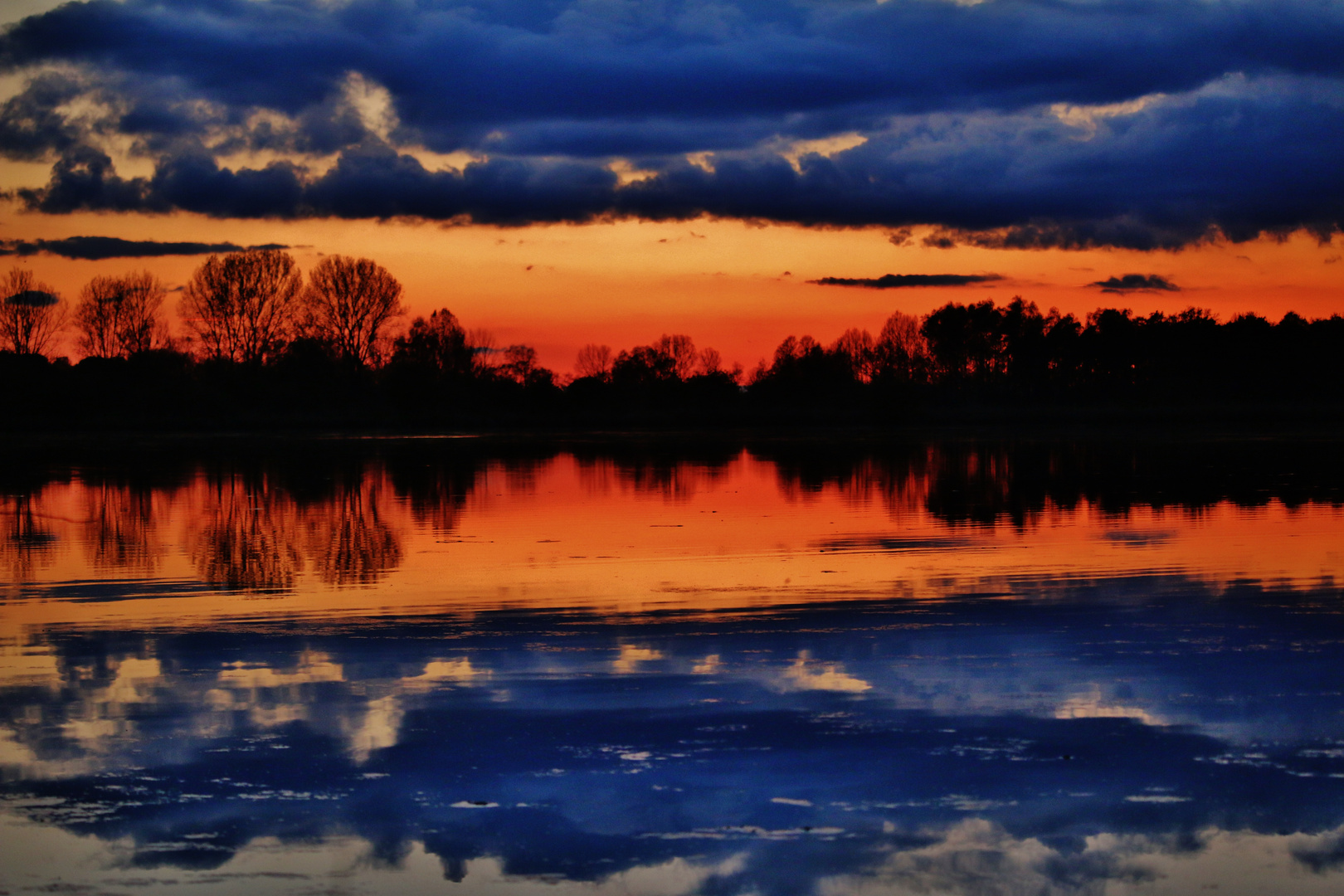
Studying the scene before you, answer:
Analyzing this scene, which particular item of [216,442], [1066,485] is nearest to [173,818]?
[1066,485]

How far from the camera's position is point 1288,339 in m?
107

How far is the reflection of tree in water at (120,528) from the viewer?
14719 millimetres

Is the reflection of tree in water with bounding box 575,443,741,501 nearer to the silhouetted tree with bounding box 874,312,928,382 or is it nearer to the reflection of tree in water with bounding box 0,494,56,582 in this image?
the reflection of tree in water with bounding box 0,494,56,582

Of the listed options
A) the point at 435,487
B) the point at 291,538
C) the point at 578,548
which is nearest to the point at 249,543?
the point at 291,538

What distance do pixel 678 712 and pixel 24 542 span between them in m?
13.3

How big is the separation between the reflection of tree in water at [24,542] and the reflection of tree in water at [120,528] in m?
0.56

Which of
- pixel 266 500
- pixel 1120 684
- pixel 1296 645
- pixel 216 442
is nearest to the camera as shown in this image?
pixel 1120 684

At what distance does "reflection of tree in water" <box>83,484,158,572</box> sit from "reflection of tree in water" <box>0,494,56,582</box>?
0.56 meters

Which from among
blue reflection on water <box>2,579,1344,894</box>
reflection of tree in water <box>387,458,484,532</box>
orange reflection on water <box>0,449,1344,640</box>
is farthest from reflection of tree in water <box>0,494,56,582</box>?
reflection of tree in water <box>387,458,484,532</box>

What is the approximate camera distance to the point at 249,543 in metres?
16.2

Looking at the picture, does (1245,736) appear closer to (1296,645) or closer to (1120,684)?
(1120,684)

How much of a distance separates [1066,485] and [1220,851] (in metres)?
21.4

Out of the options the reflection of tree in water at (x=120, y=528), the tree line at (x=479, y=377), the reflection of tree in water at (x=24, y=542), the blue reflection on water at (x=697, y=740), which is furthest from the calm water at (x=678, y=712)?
the tree line at (x=479, y=377)

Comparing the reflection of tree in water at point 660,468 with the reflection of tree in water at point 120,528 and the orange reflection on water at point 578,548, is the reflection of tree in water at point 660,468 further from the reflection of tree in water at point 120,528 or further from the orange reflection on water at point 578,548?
the reflection of tree in water at point 120,528
